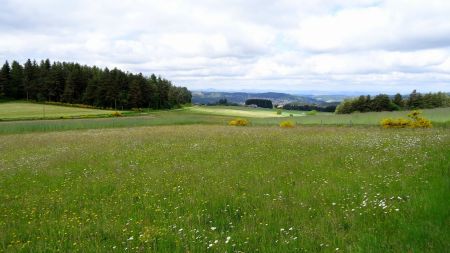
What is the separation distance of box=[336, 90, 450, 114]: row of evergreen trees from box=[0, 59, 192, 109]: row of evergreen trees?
65.2m

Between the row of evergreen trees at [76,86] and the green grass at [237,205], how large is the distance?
328 feet

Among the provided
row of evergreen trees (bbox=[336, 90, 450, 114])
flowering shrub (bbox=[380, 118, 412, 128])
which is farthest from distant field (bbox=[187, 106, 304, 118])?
flowering shrub (bbox=[380, 118, 412, 128])

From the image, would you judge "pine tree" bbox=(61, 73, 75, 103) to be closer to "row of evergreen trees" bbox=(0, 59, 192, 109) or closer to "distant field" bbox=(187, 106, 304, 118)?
"row of evergreen trees" bbox=(0, 59, 192, 109)

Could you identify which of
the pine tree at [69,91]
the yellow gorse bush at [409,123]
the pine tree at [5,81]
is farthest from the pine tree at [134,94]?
the yellow gorse bush at [409,123]

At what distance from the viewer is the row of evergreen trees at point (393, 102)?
105125 millimetres

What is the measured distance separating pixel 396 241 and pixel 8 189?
39.3 ft

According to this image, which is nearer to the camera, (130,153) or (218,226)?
(218,226)

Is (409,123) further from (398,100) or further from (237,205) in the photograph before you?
(398,100)

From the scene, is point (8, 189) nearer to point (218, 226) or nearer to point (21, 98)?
point (218, 226)

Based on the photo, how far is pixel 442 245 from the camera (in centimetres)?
578

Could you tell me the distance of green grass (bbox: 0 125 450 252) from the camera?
6.60m

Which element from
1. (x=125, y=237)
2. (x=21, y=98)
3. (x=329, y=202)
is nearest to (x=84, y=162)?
(x=125, y=237)

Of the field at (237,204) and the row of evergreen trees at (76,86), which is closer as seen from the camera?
the field at (237,204)

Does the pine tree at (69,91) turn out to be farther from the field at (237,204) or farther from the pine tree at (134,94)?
the field at (237,204)
